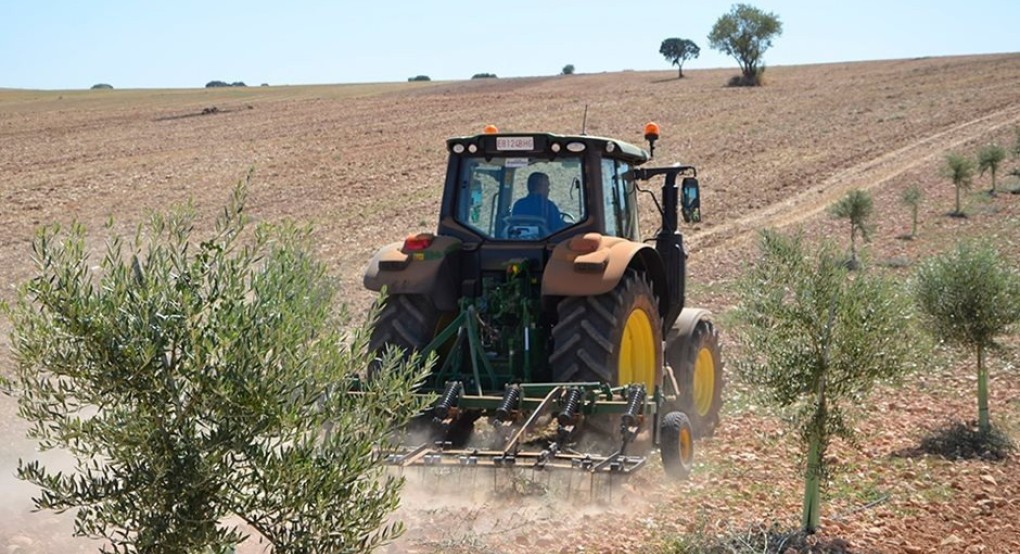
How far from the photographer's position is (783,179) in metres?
29.4

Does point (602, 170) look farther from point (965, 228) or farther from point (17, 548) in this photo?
point (965, 228)

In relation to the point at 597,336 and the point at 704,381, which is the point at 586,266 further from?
the point at 704,381

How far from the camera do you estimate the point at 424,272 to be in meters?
8.78

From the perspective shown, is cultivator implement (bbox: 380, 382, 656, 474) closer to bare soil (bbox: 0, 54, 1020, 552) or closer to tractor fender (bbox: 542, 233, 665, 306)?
bare soil (bbox: 0, 54, 1020, 552)

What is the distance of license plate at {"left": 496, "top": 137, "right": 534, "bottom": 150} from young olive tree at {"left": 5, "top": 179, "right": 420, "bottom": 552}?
15.0ft

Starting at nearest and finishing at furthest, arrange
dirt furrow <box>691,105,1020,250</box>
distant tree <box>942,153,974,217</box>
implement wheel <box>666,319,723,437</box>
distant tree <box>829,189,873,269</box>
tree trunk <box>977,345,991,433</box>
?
implement wheel <box>666,319,723,437</box> → tree trunk <box>977,345,991,433</box> → distant tree <box>829,189,873,269</box> → dirt furrow <box>691,105,1020,250</box> → distant tree <box>942,153,974,217</box>

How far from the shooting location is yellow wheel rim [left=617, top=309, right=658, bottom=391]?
8795mm

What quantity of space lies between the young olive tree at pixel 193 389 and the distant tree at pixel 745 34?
200 ft

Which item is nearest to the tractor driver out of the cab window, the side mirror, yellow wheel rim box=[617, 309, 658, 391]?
the cab window

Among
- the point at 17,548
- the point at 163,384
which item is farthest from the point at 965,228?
the point at 163,384

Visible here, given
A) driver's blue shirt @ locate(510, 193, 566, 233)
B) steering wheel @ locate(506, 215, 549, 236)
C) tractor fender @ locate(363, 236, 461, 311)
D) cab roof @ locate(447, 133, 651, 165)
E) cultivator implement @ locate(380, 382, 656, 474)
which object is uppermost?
cab roof @ locate(447, 133, 651, 165)

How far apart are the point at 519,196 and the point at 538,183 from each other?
225 mm

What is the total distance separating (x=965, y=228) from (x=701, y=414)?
14303 millimetres

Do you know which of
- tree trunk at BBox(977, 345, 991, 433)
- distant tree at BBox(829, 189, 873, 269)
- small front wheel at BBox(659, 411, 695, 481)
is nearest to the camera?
small front wheel at BBox(659, 411, 695, 481)
